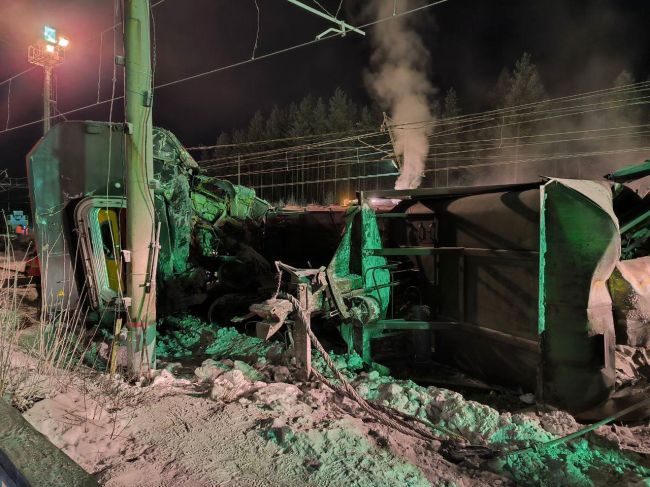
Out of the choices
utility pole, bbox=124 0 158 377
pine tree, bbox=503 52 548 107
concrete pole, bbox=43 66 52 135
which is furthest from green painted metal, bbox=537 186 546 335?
pine tree, bbox=503 52 548 107

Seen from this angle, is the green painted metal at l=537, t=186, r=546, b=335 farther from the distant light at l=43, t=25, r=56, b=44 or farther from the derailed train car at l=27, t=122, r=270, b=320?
the distant light at l=43, t=25, r=56, b=44

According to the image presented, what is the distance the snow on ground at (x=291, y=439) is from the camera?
284 cm

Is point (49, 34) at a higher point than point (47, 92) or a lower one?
higher

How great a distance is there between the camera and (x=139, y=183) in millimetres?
4797

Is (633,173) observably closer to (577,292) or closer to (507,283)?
(577,292)

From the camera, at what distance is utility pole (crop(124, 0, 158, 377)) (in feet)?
15.5

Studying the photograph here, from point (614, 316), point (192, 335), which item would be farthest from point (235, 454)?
point (192, 335)

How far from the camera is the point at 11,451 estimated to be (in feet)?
6.24

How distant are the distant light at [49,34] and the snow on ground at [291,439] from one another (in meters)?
18.8

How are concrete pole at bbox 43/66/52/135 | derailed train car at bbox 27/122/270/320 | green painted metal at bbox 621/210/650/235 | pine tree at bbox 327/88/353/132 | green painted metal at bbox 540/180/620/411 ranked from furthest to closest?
pine tree at bbox 327/88/353/132
concrete pole at bbox 43/66/52/135
derailed train car at bbox 27/122/270/320
green painted metal at bbox 621/210/650/235
green painted metal at bbox 540/180/620/411

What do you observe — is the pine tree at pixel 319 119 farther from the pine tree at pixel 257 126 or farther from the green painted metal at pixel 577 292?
the green painted metal at pixel 577 292

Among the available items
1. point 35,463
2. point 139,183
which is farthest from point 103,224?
point 35,463

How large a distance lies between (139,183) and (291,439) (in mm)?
3266

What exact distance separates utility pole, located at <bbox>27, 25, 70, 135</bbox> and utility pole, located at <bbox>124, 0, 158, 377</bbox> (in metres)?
14.8
